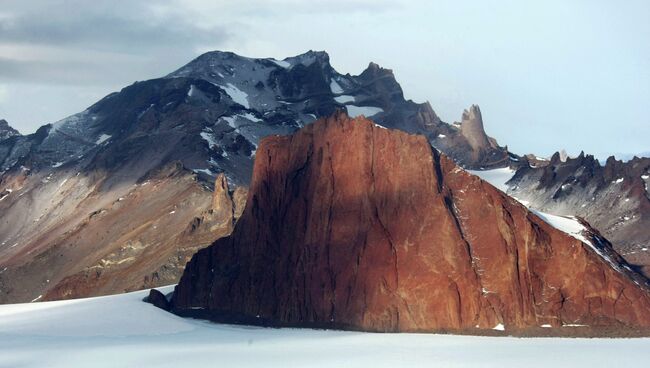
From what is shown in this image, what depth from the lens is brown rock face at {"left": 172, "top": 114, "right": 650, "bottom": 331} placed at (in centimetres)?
15212

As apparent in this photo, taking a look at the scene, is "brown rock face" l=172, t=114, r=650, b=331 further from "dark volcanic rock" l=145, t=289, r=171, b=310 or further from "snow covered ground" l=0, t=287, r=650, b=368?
"snow covered ground" l=0, t=287, r=650, b=368

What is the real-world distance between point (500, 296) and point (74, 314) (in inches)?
1851

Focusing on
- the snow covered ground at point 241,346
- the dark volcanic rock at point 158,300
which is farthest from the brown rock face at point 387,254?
the snow covered ground at point 241,346

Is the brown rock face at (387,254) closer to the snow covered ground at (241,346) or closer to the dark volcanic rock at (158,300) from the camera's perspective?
the dark volcanic rock at (158,300)

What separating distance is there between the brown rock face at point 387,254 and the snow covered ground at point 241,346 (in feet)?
13.6

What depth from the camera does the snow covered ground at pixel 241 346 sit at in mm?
134250

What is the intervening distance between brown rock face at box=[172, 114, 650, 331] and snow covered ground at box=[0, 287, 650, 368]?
413 cm

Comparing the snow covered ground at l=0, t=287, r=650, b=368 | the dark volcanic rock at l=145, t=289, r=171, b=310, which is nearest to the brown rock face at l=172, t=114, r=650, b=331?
the dark volcanic rock at l=145, t=289, r=171, b=310

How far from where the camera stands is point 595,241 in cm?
16312

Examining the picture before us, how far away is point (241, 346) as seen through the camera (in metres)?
149

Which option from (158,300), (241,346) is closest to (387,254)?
(241,346)

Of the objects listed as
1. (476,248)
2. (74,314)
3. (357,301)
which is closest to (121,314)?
(74,314)

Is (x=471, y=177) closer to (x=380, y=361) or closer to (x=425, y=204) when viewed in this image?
(x=425, y=204)

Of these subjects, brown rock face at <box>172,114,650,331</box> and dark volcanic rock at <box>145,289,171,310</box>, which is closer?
brown rock face at <box>172,114,650,331</box>
